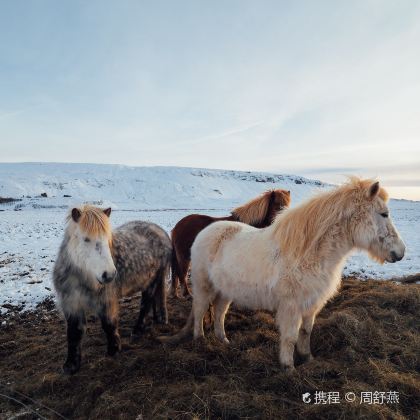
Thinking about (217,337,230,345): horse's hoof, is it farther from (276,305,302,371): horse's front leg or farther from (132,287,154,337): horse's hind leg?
(132,287,154,337): horse's hind leg

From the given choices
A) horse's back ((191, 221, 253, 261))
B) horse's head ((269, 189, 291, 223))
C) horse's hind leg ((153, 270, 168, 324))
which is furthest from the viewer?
horse's head ((269, 189, 291, 223))

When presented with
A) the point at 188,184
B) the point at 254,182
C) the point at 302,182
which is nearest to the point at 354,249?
the point at 188,184

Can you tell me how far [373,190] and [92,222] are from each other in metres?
3.02

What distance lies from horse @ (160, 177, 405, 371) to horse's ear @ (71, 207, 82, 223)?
5.98 feet

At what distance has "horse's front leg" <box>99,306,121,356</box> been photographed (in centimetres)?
381

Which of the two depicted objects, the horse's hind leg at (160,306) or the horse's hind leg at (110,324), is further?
the horse's hind leg at (160,306)

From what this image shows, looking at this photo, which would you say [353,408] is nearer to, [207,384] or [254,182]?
[207,384]

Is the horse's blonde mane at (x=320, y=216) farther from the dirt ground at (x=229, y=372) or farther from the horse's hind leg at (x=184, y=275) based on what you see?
the horse's hind leg at (x=184, y=275)

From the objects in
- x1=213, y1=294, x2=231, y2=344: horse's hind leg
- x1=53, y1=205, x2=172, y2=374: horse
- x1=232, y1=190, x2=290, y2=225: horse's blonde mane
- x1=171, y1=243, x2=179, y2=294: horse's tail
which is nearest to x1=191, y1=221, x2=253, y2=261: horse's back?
x1=213, y1=294, x2=231, y2=344: horse's hind leg

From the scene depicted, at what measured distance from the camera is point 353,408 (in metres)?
2.60

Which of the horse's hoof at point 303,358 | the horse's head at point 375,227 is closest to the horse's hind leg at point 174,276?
the horse's hoof at point 303,358

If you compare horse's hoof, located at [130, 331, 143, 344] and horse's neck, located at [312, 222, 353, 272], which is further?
horse's hoof, located at [130, 331, 143, 344]

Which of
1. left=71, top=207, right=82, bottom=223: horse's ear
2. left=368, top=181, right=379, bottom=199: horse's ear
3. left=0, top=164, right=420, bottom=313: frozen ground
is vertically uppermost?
left=368, top=181, right=379, bottom=199: horse's ear

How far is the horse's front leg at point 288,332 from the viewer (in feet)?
10.8
